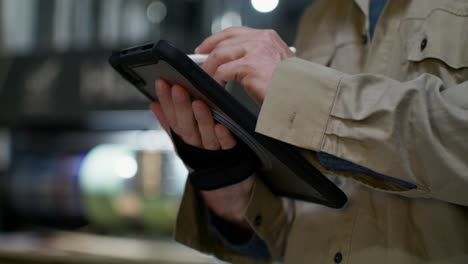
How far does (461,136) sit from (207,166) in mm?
420

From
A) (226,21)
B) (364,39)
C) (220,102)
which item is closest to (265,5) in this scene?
(226,21)

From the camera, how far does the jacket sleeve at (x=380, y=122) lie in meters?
0.63

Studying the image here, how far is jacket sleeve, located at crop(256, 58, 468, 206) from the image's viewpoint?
24.9 inches

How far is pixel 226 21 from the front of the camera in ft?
8.43

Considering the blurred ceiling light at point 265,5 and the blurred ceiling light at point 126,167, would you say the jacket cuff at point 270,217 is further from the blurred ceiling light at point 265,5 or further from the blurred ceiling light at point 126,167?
the blurred ceiling light at point 126,167

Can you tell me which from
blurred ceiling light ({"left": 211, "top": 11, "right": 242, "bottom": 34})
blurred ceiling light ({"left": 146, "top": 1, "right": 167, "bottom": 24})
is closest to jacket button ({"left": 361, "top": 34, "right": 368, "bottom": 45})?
blurred ceiling light ({"left": 211, "top": 11, "right": 242, "bottom": 34})

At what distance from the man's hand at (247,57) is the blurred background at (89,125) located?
147 cm

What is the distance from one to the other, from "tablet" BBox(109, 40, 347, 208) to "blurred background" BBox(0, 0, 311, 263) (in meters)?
1.51

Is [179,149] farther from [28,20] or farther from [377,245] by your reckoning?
[28,20]

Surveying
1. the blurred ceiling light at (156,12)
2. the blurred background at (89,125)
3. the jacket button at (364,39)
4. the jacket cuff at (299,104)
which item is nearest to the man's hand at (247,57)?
the jacket cuff at (299,104)

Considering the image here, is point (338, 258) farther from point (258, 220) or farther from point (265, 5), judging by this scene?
point (265, 5)

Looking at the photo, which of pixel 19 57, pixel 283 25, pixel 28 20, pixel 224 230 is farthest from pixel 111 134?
pixel 224 230

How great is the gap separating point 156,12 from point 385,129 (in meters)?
2.30

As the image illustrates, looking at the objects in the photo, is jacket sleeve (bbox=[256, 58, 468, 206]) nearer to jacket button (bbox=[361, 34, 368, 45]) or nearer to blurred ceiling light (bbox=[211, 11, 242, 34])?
jacket button (bbox=[361, 34, 368, 45])
